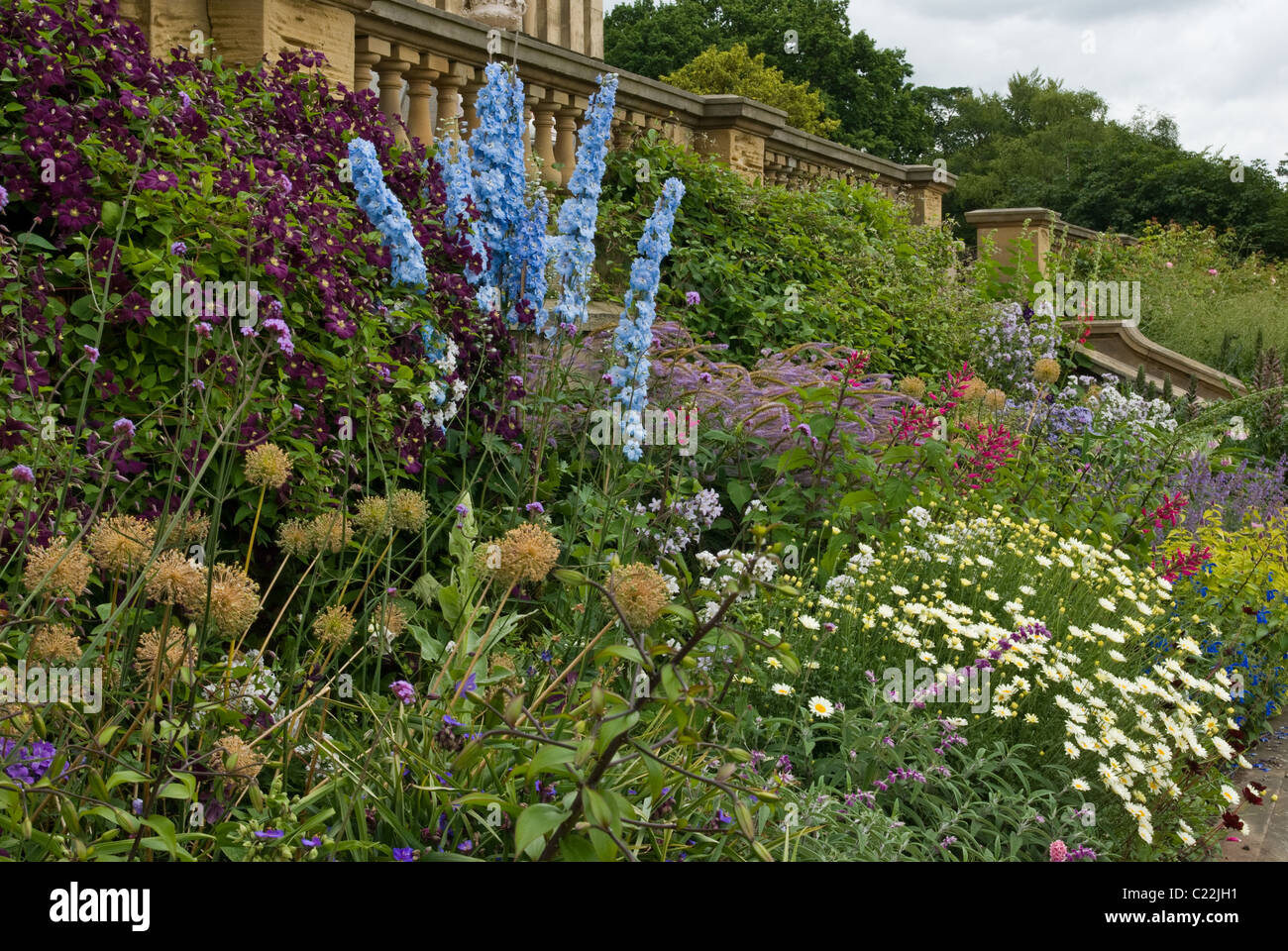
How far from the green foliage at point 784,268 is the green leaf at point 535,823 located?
5.78 metres

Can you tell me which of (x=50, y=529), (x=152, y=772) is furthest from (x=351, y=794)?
(x=50, y=529)

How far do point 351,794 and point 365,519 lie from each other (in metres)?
0.64

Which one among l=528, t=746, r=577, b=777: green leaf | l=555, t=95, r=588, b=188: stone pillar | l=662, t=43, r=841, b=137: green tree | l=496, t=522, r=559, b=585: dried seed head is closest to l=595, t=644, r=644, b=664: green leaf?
l=528, t=746, r=577, b=777: green leaf

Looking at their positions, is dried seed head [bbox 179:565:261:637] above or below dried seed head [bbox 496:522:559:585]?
below

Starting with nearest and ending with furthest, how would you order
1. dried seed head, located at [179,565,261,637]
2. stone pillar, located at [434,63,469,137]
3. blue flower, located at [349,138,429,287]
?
dried seed head, located at [179,565,261,637] < blue flower, located at [349,138,429,287] < stone pillar, located at [434,63,469,137]

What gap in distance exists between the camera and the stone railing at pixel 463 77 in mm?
5227

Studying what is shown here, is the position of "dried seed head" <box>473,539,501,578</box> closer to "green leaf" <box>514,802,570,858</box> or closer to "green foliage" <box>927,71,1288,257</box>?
"green leaf" <box>514,802,570,858</box>

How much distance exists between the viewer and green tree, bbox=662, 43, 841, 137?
33.4 m

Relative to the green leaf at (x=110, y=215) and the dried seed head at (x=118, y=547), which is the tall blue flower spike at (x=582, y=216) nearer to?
the green leaf at (x=110, y=215)

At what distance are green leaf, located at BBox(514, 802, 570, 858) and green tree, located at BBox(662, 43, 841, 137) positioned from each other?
109 ft

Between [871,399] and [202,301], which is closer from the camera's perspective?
[202,301]

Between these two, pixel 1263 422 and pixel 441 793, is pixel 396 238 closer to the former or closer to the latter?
pixel 441 793
